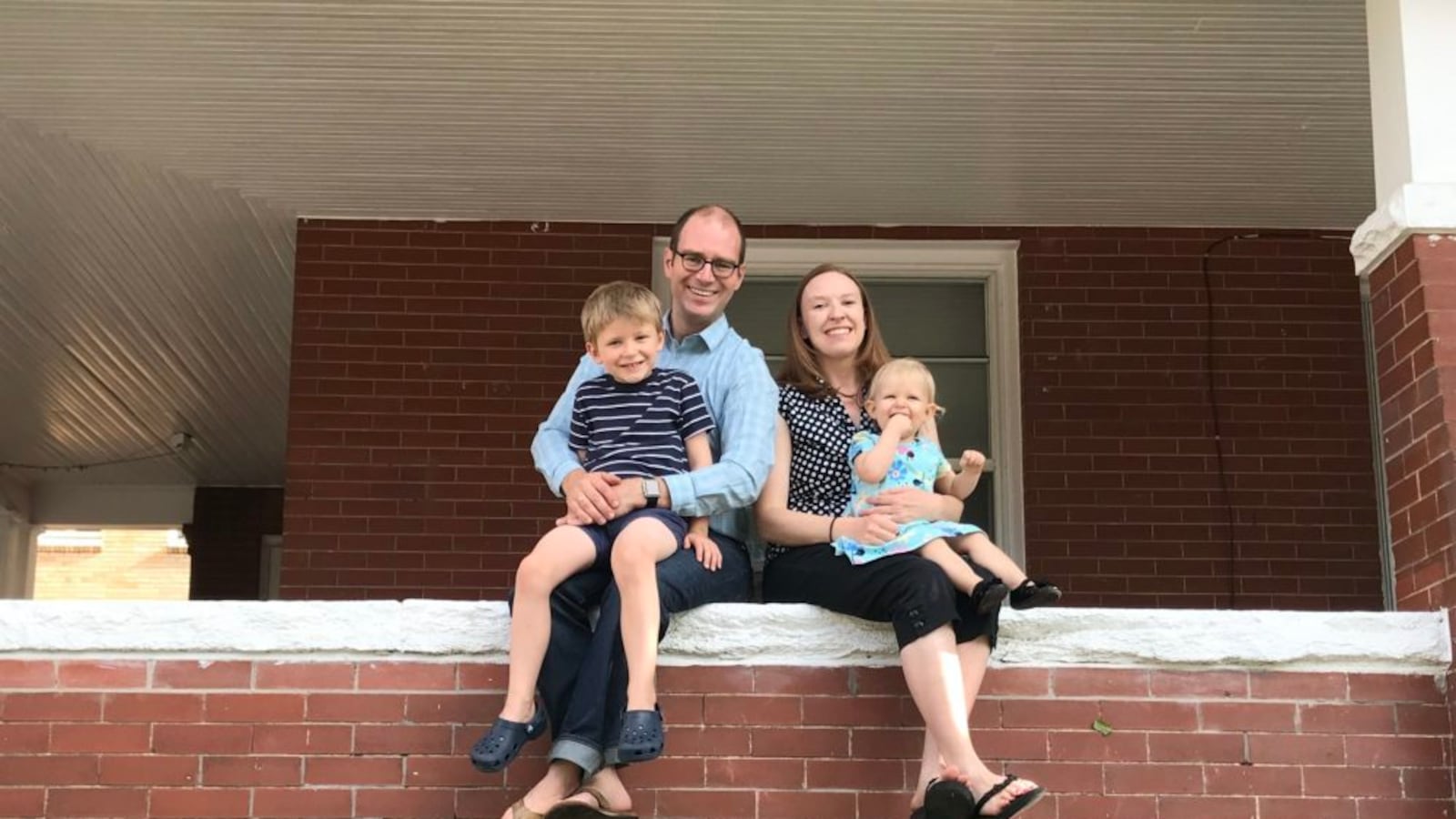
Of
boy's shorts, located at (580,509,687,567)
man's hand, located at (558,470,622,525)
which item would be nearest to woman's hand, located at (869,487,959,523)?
boy's shorts, located at (580,509,687,567)

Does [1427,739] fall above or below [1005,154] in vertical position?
below

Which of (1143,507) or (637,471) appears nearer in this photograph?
(637,471)

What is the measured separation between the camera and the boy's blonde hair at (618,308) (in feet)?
14.2

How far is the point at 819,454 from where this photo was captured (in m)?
4.68

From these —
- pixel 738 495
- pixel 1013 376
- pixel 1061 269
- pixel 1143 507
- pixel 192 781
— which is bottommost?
pixel 192 781

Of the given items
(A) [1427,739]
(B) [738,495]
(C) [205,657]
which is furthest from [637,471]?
(A) [1427,739]

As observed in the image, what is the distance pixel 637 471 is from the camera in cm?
438

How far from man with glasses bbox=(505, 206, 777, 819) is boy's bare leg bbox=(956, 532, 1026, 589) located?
537 millimetres

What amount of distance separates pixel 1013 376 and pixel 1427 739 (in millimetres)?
3711

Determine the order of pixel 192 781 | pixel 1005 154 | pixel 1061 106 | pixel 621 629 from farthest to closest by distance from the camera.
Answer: pixel 1005 154 < pixel 1061 106 < pixel 192 781 < pixel 621 629

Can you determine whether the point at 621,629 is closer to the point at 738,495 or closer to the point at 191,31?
the point at 738,495

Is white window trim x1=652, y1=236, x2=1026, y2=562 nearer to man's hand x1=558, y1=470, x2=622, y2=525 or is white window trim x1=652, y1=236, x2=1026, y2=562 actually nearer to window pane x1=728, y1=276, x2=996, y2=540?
window pane x1=728, y1=276, x2=996, y2=540

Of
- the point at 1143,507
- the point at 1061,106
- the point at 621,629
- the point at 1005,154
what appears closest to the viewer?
the point at 621,629

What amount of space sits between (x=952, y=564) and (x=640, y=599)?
0.79 metres
